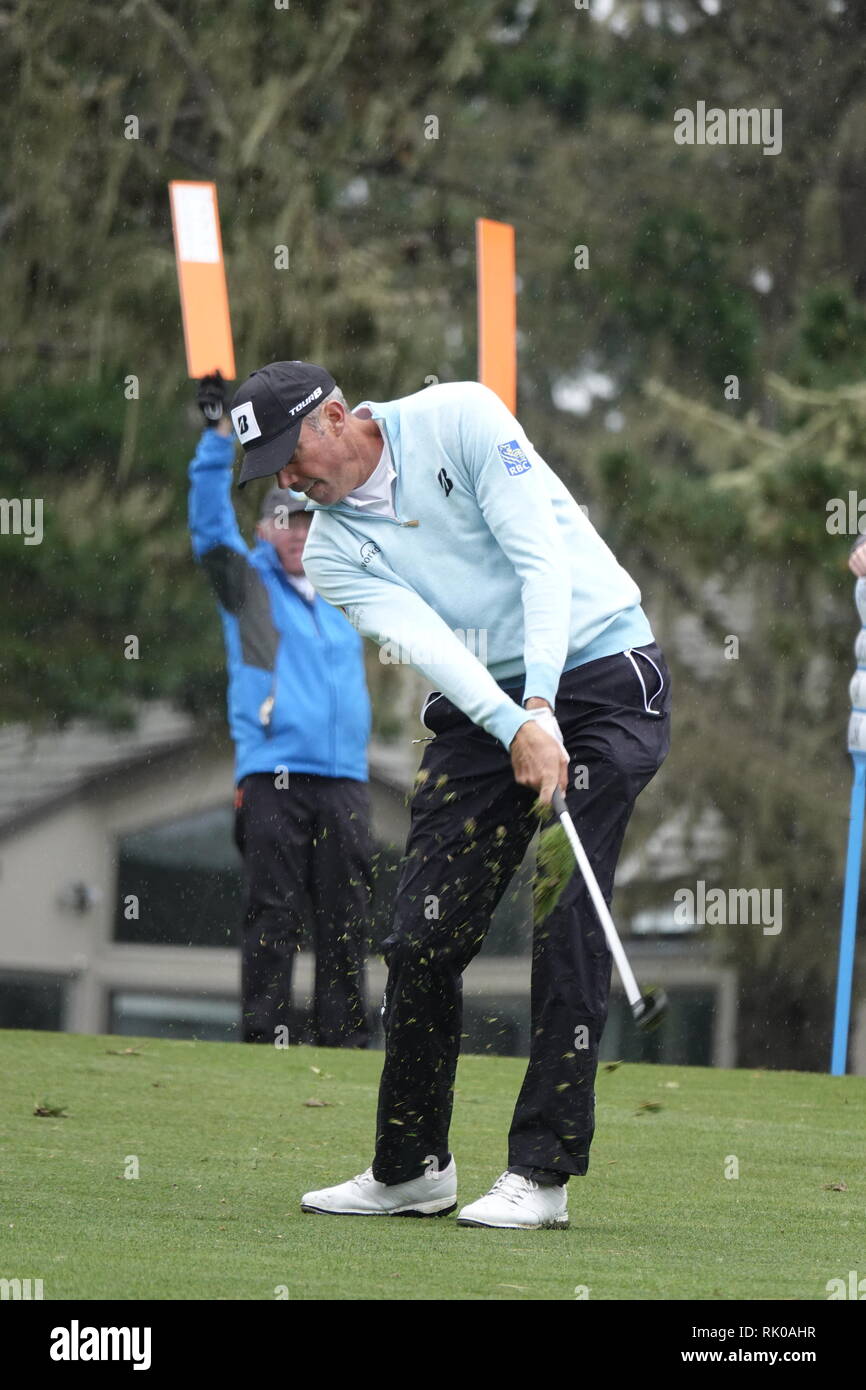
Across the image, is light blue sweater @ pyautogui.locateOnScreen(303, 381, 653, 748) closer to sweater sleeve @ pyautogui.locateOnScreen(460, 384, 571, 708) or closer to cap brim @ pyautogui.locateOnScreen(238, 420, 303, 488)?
sweater sleeve @ pyautogui.locateOnScreen(460, 384, 571, 708)

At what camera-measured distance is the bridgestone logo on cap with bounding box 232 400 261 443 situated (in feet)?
12.8

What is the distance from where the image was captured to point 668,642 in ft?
47.1

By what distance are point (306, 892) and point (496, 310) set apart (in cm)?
250

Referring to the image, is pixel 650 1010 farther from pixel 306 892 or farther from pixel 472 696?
pixel 306 892

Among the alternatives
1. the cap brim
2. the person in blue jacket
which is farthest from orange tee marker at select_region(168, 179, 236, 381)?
the cap brim

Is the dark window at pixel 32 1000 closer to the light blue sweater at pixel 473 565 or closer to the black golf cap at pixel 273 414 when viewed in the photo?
the light blue sweater at pixel 473 565

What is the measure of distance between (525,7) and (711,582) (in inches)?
168

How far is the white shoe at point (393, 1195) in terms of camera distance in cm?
409

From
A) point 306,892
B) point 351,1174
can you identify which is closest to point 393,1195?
point 351,1174

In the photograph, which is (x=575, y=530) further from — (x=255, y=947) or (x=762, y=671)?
(x=762, y=671)

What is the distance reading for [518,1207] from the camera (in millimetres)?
3916

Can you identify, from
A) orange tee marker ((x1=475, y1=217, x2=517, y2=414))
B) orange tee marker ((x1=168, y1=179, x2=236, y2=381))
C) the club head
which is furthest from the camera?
orange tee marker ((x1=475, y1=217, x2=517, y2=414))

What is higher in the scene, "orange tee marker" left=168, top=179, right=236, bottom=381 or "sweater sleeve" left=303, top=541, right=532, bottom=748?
"orange tee marker" left=168, top=179, right=236, bottom=381

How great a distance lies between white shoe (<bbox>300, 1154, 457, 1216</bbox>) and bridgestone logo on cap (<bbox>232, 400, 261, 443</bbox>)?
140 centimetres
